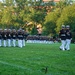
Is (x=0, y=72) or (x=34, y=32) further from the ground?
(x=0, y=72)

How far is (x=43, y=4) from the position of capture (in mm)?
98250

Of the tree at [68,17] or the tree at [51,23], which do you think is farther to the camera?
the tree at [51,23]

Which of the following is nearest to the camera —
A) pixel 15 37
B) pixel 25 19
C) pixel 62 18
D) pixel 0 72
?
pixel 0 72

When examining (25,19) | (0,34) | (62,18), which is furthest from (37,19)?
(0,34)

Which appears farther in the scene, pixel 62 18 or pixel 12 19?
pixel 12 19

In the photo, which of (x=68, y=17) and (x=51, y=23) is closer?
(x=68, y=17)

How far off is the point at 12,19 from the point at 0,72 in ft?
279

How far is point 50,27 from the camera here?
83.9 meters

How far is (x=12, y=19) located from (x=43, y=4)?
10.4m

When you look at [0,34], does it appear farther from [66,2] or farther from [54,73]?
[66,2]

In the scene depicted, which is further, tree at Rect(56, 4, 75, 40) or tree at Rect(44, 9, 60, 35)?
tree at Rect(44, 9, 60, 35)

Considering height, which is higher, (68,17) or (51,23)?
(68,17)

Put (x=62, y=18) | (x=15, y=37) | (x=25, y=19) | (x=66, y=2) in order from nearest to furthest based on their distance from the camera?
(x=15, y=37), (x=62, y=18), (x=66, y=2), (x=25, y=19)

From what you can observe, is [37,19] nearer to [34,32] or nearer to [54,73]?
[34,32]
